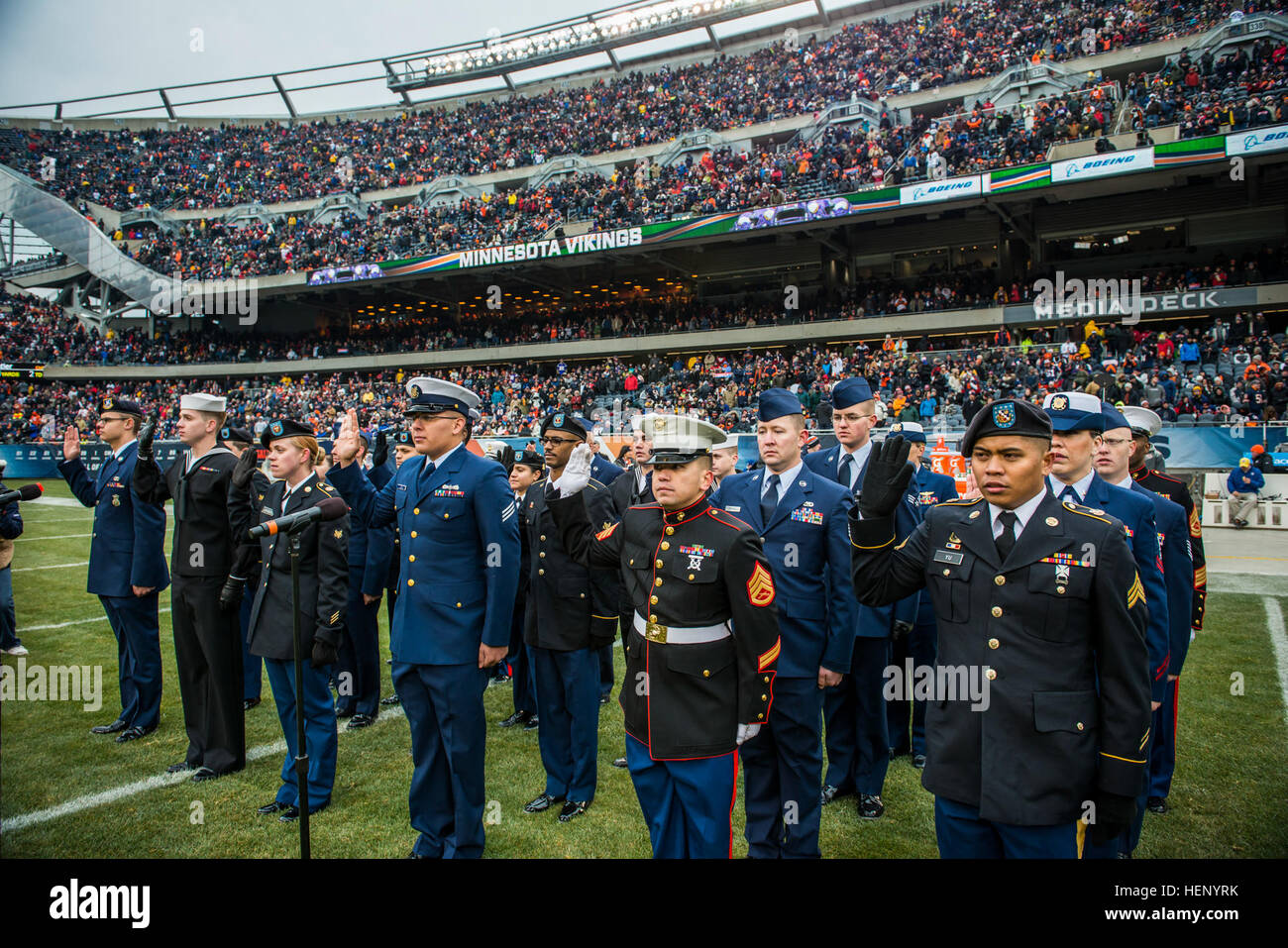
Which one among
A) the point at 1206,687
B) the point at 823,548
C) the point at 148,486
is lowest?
the point at 1206,687

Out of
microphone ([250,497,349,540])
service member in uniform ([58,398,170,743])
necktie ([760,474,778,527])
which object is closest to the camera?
microphone ([250,497,349,540])

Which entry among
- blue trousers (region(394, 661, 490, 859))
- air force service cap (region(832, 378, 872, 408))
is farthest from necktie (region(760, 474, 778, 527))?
blue trousers (region(394, 661, 490, 859))

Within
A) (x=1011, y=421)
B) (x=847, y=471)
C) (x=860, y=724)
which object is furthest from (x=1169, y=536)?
(x=1011, y=421)

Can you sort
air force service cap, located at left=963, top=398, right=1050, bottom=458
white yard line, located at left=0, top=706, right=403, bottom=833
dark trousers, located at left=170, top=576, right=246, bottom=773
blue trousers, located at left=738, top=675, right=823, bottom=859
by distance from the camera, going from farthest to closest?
dark trousers, located at left=170, top=576, right=246, bottom=773 < white yard line, located at left=0, top=706, right=403, bottom=833 < blue trousers, located at left=738, top=675, right=823, bottom=859 < air force service cap, located at left=963, top=398, right=1050, bottom=458

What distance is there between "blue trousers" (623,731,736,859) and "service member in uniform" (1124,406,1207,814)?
272 cm

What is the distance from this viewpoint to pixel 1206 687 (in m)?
6.30

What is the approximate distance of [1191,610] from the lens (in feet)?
14.2

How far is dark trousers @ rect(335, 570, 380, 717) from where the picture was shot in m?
5.94

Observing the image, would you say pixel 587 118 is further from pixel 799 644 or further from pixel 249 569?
pixel 799 644

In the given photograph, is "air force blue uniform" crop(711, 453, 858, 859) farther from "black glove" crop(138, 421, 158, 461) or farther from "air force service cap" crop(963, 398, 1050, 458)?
"black glove" crop(138, 421, 158, 461)

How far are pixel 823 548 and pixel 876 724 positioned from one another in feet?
4.23
